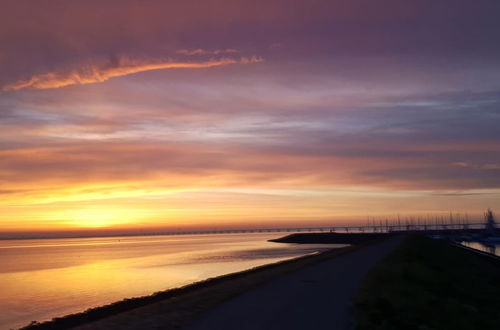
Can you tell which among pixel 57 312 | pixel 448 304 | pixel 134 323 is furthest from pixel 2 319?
pixel 448 304

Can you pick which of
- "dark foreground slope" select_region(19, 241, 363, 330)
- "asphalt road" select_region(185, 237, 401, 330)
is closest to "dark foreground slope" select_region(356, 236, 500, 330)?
"asphalt road" select_region(185, 237, 401, 330)

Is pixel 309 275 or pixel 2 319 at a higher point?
pixel 309 275

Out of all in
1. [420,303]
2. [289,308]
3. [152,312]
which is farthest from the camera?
[420,303]

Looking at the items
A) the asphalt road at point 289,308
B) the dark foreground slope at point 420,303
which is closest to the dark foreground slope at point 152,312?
the asphalt road at point 289,308

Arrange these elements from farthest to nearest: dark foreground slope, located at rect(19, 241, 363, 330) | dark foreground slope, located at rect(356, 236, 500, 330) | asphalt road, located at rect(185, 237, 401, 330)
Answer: dark foreground slope, located at rect(19, 241, 363, 330), dark foreground slope, located at rect(356, 236, 500, 330), asphalt road, located at rect(185, 237, 401, 330)

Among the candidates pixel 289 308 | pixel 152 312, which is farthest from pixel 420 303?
pixel 152 312

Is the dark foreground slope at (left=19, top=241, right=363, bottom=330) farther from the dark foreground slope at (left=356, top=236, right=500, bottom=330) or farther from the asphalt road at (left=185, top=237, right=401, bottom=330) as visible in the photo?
the dark foreground slope at (left=356, top=236, right=500, bottom=330)

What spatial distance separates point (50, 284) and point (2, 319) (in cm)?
1800

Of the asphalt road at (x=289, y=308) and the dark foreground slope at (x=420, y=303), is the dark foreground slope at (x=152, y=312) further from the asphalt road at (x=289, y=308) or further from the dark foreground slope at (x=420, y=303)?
the dark foreground slope at (x=420, y=303)

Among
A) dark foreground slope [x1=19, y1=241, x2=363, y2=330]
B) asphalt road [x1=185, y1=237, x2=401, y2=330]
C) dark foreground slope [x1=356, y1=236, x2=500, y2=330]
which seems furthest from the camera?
dark foreground slope [x1=19, y1=241, x2=363, y2=330]

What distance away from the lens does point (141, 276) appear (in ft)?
149

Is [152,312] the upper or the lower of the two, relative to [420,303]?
upper

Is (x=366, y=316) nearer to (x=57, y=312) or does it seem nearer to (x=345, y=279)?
(x=345, y=279)

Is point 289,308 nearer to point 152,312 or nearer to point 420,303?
point 152,312
